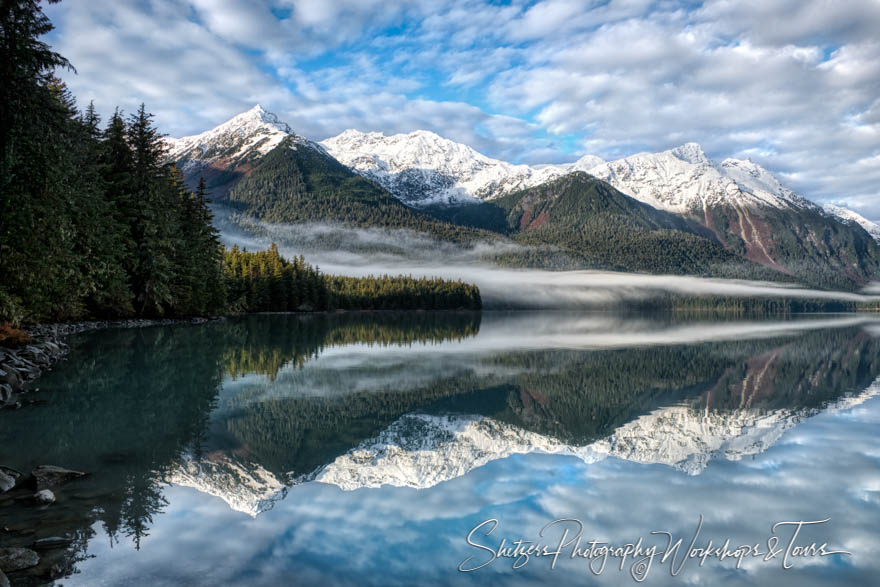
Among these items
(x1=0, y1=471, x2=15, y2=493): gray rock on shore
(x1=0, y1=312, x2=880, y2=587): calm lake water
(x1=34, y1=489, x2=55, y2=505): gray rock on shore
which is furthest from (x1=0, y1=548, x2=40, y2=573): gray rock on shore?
(x1=0, y1=471, x2=15, y2=493): gray rock on shore

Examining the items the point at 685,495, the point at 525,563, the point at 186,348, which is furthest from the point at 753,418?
the point at 186,348

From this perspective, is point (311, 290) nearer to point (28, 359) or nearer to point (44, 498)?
point (28, 359)

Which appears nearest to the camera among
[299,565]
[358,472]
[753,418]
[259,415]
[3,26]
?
[299,565]

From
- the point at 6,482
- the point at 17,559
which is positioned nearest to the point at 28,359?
the point at 6,482

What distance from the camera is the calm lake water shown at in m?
8.63

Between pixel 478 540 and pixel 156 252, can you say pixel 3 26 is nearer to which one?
pixel 478 540

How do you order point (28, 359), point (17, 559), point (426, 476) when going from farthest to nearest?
1. point (28, 359)
2. point (426, 476)
3. point (17, 559)

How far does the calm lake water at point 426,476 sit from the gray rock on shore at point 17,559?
0.24 m

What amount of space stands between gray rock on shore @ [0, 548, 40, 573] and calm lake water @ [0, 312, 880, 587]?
0.24m

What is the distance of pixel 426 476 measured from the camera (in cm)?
1320

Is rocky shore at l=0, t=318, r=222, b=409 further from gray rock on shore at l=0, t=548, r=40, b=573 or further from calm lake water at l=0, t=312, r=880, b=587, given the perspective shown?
gray rock on shore at l=0, t=548, r=40, b=573

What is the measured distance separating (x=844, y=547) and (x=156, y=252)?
56274mm

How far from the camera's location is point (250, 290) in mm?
103250

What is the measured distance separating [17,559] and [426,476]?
801 centimetres
